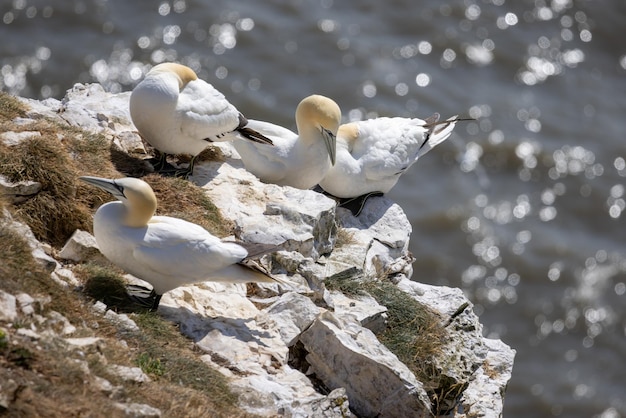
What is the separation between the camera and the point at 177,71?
9.18m

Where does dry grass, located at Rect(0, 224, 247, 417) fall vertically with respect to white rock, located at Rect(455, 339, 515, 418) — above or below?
above

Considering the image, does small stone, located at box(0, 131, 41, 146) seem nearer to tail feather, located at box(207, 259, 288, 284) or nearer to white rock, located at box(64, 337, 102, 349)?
tail feather, located at box(207, 259, 288, 284)

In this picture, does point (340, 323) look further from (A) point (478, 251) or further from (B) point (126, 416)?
(A) point (478, 251)

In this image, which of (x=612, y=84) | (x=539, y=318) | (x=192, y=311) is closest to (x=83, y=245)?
(x=192, y=311)

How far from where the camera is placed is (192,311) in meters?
7.38

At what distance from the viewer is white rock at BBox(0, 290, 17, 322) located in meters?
5.86

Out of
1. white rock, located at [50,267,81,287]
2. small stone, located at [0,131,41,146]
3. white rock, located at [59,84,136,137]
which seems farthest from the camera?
white rock, located at [59,84,136,137]

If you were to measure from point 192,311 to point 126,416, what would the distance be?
1843 millimetres

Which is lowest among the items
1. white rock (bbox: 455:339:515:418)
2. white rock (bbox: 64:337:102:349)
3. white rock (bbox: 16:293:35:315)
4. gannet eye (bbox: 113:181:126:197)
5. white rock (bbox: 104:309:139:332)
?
white rock (bbox: 455:339:515:418)

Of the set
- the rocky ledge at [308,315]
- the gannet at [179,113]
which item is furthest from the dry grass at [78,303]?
the gannet at [179,113]

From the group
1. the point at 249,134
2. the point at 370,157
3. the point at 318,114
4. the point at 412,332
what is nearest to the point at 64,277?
the point at 412,332

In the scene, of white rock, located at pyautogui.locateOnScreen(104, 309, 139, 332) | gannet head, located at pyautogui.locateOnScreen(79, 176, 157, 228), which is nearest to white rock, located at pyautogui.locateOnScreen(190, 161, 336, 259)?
gannet head, located at pyautogui.locateOnScreen(79, 176, 157, 228)

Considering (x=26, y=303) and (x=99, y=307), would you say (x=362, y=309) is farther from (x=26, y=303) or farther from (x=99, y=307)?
(x=26, y=303)

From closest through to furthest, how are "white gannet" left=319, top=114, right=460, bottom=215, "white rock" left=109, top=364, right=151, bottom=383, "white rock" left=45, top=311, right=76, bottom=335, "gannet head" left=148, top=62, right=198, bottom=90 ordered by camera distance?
1. "white rock" left=109, top=364, right=151, bottom=383
2. "white rock" left=45, top=311, right=76, bottom=335
3. "gannet head" left=148, top=62, right=198, bottom=90
4. "white gannet" left=319, top=114, right=460, bottom=215
